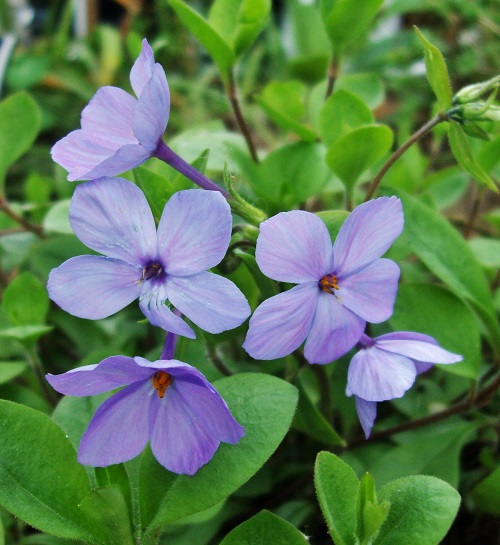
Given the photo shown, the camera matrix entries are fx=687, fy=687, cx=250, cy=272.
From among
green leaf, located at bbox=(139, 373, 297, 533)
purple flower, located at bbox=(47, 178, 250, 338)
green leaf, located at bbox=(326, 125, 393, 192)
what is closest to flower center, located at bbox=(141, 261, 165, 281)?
purple flower, located at bbox=(47, 178, 250, 338)

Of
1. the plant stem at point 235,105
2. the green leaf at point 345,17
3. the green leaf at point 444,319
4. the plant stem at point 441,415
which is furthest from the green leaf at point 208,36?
the plant stem at point 441,415

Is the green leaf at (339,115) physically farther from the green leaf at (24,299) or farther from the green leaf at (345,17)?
the green leaf at (24,299)

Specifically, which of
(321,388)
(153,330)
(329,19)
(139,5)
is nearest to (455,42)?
(139,5)

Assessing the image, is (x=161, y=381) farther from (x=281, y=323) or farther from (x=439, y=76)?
(x=439, y=76)

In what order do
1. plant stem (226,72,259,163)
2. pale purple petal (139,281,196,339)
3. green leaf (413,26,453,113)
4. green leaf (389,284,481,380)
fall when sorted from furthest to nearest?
plant stem (226,72,259,163) < green leaf (389,284,481,380) < green leaf (413,26,453,113) < pale purple petal (139,281,196,339)

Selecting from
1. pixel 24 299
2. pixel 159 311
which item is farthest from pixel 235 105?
pixel 159 311

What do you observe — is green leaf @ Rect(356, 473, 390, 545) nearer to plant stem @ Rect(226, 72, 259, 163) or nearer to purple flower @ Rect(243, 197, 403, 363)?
purple flower @ Rect(243, 197, 403, 363)
